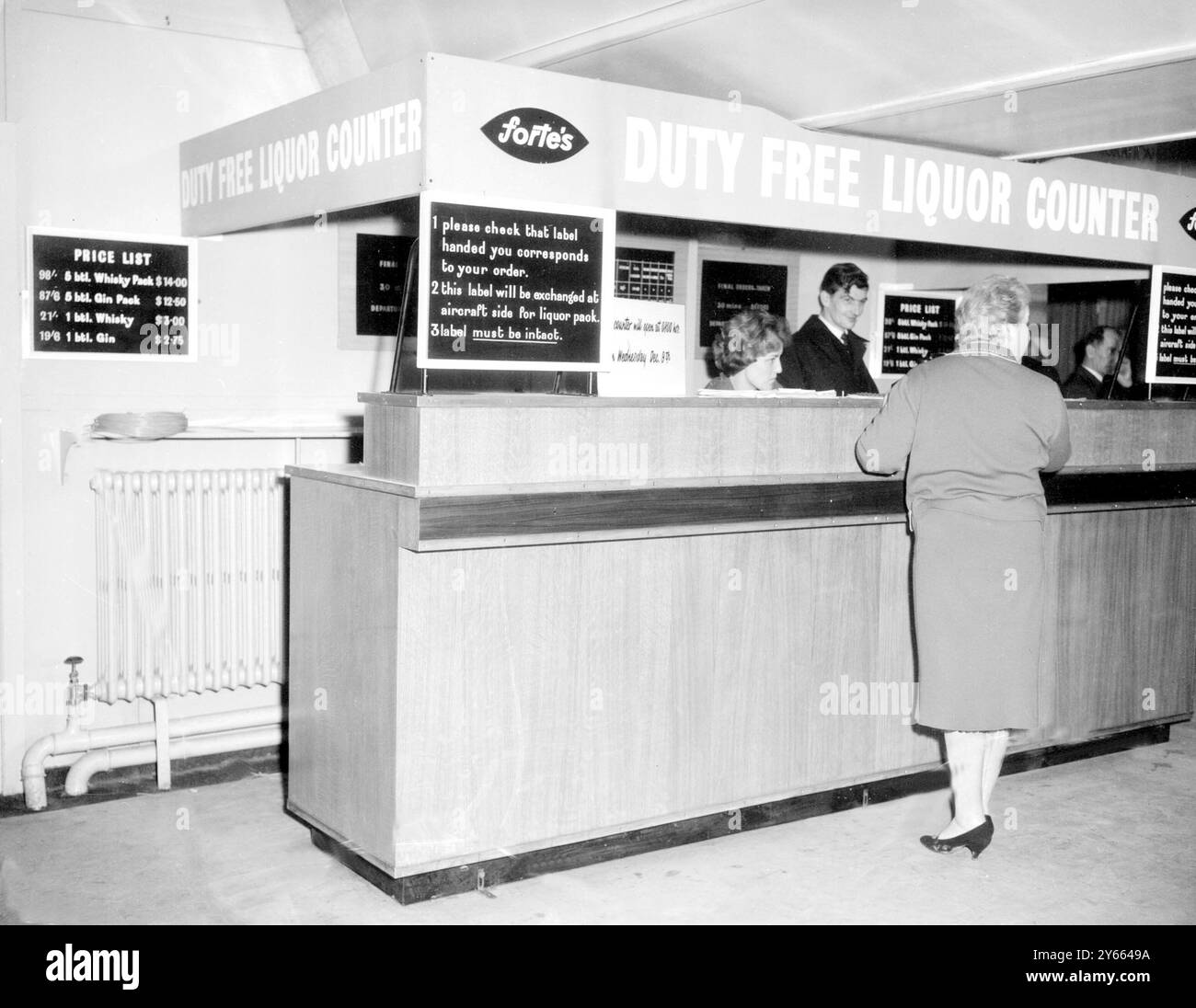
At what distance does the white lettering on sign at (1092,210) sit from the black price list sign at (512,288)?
207cm

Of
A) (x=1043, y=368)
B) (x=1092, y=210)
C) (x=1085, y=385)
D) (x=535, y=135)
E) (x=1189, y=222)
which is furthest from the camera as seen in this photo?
(x=1043, y=368)

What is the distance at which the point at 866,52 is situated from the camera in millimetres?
4211

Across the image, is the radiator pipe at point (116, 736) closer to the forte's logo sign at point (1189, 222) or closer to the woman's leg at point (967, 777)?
the woman's leg at point (967, 777)

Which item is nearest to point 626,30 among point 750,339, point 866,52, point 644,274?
point 866,52

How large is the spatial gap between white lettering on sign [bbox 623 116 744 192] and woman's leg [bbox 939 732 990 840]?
6.07 ft

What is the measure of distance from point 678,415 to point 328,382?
1938 millimetres

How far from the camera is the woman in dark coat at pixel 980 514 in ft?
11.8

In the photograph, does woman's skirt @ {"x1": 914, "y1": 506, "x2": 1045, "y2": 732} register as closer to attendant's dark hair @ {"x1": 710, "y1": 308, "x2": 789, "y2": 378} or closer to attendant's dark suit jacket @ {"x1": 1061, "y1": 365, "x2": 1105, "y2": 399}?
attendant's dark hair @ {"x1": 710, "y1": 308, "x2": 789, "y2": 378}

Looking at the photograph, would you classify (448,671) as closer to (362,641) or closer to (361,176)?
(362,641)

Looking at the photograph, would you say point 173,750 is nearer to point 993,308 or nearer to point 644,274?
point 644,274

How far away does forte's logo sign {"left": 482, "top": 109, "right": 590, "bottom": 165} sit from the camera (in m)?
3.33

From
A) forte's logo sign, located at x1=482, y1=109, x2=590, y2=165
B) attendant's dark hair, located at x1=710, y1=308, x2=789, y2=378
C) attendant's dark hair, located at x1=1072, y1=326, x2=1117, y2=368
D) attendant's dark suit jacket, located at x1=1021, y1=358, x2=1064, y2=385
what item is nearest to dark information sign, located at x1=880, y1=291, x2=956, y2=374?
attendant's dark suit jacket, located at x1=1021, y1=358, x2=1064, y2=385

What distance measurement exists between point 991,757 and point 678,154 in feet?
6.80

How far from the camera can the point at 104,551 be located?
448cm
